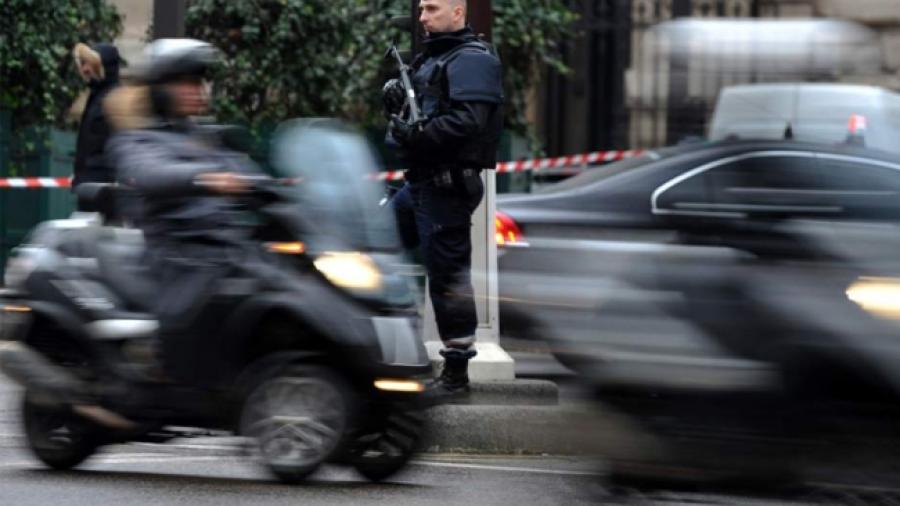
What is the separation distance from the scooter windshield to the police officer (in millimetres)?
1430

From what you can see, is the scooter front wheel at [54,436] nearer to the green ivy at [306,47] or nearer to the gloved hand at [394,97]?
the gloved hand at [394,97]

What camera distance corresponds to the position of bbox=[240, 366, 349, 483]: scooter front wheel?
278 inches

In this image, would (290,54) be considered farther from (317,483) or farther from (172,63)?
(317,483)

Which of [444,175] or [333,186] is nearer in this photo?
[333,186]

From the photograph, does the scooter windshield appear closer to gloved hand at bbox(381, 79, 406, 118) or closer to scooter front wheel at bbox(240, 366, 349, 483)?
scooter front wheel at bbox(240, 366, 349, 483)

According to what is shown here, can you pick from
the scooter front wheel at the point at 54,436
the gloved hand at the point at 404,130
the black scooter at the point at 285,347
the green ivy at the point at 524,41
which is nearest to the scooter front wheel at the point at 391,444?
the black scooter at the point at 285,347

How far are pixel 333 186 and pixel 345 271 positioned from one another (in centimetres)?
31

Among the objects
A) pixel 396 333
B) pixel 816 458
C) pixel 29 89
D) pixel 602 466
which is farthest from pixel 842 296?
pixel 29 89

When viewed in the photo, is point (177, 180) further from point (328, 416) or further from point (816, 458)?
point (816, 458)

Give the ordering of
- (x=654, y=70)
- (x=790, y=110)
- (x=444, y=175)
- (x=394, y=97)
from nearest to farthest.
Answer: (x=790, y=110) → (x=654, y=70) → (x=444, y=175) → (x=394, y=97)

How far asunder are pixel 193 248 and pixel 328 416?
75 cm

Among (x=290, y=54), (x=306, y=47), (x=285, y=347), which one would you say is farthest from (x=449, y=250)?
(x=290, y=54)

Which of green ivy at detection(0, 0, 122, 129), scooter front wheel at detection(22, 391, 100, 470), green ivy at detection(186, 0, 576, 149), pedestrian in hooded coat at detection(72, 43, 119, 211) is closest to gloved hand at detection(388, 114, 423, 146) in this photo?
scooter front wheel at detection(22, 391, 100, 470)

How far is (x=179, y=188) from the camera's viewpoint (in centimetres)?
727
